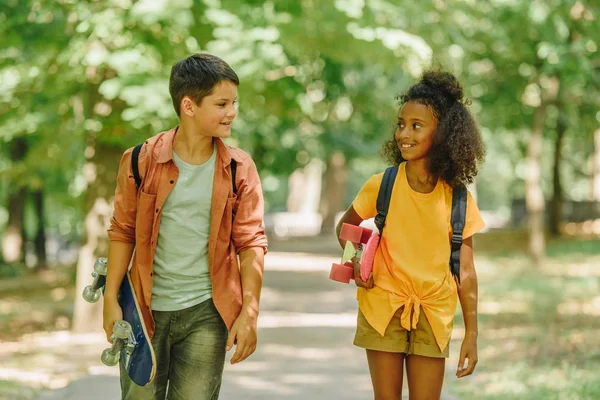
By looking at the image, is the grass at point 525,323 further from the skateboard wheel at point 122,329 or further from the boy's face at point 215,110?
the boy's face at point 215,110

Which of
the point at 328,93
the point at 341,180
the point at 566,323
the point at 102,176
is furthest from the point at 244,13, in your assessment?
the point at 341,180

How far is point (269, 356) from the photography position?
361 inches

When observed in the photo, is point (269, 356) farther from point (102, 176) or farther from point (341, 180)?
point (341, 180)

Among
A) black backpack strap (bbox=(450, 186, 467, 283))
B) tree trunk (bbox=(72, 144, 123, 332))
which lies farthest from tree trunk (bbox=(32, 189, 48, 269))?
black backpack strap (bbox=(450, 186, 467, 283))

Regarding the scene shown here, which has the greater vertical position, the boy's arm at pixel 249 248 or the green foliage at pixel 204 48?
the green foliage at pixel 204 48

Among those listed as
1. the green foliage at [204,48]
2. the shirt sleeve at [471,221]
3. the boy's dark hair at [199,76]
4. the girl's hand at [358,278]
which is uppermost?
Result: the green foliage at [204,48]

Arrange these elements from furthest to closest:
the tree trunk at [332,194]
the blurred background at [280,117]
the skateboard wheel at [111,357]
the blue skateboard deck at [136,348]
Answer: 1. the tree trunk at [332,194]
2. the blurred background at [280,117]
3. the skateboard wheel at [111,357]
4. the blue skateboard deck at [136,348]

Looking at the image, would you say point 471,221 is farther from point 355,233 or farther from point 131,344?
point 131,344

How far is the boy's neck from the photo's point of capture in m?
3.69

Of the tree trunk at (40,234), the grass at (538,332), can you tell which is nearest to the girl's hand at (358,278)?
the grass at (538,332)

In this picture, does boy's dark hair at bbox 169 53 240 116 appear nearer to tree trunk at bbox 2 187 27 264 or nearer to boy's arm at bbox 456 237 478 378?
boy's arm at bbox 456 237 478 378

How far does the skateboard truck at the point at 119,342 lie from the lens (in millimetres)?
3514

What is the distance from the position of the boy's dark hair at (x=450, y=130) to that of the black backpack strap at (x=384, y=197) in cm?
18

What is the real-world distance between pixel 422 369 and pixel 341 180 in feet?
102
